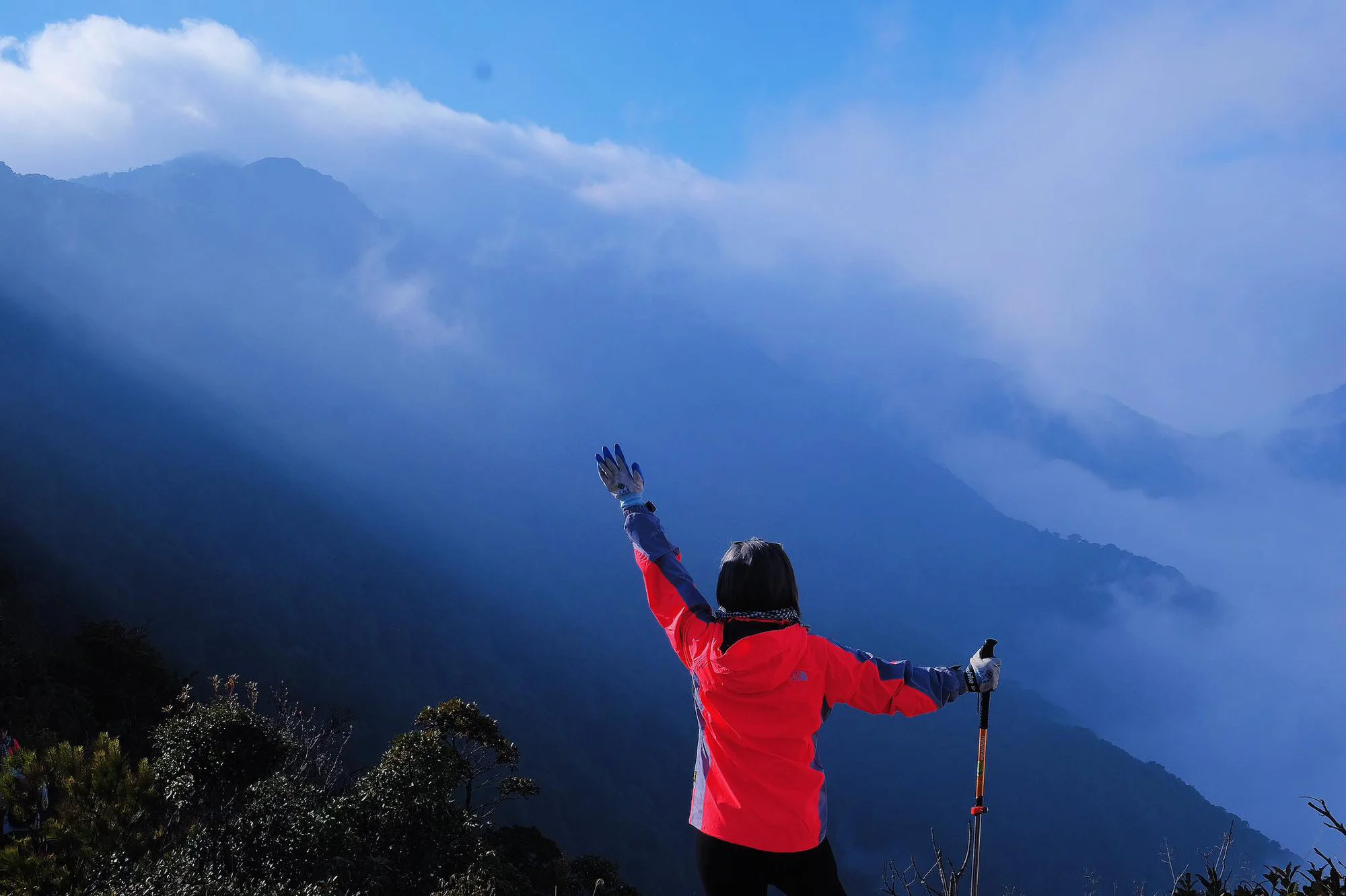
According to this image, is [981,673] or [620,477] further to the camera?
[620,477]

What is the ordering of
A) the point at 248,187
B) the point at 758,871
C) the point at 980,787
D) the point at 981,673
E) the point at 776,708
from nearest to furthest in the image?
1. the point at 776,708
2. the point at 758,871
3. the point at 981,673
4. the point at 980,787
5. the point at 248,187

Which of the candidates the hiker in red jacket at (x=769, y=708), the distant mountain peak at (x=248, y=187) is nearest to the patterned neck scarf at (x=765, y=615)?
the hiker in red jacket at (x=769, y=708)

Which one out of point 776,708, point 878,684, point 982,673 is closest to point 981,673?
point 982,673

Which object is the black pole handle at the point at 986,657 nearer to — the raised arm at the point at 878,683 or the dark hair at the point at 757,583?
the raised arm at the point at 878,683

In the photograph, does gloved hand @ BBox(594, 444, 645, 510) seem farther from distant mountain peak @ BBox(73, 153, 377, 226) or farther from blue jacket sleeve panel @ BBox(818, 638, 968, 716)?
distant mountain peak @ BBox(73, 153, 377, 226)

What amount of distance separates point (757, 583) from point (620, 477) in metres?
0.96

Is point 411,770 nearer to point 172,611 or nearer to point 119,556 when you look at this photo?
point 172,611

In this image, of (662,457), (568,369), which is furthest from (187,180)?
(662,457)

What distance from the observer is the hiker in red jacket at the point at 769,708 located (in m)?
2.30

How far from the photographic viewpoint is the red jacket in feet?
7.50

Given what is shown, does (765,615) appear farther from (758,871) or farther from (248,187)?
(248,187)

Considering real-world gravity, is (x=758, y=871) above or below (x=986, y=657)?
below

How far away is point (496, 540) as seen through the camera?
300 feet

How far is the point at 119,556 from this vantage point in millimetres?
40906
